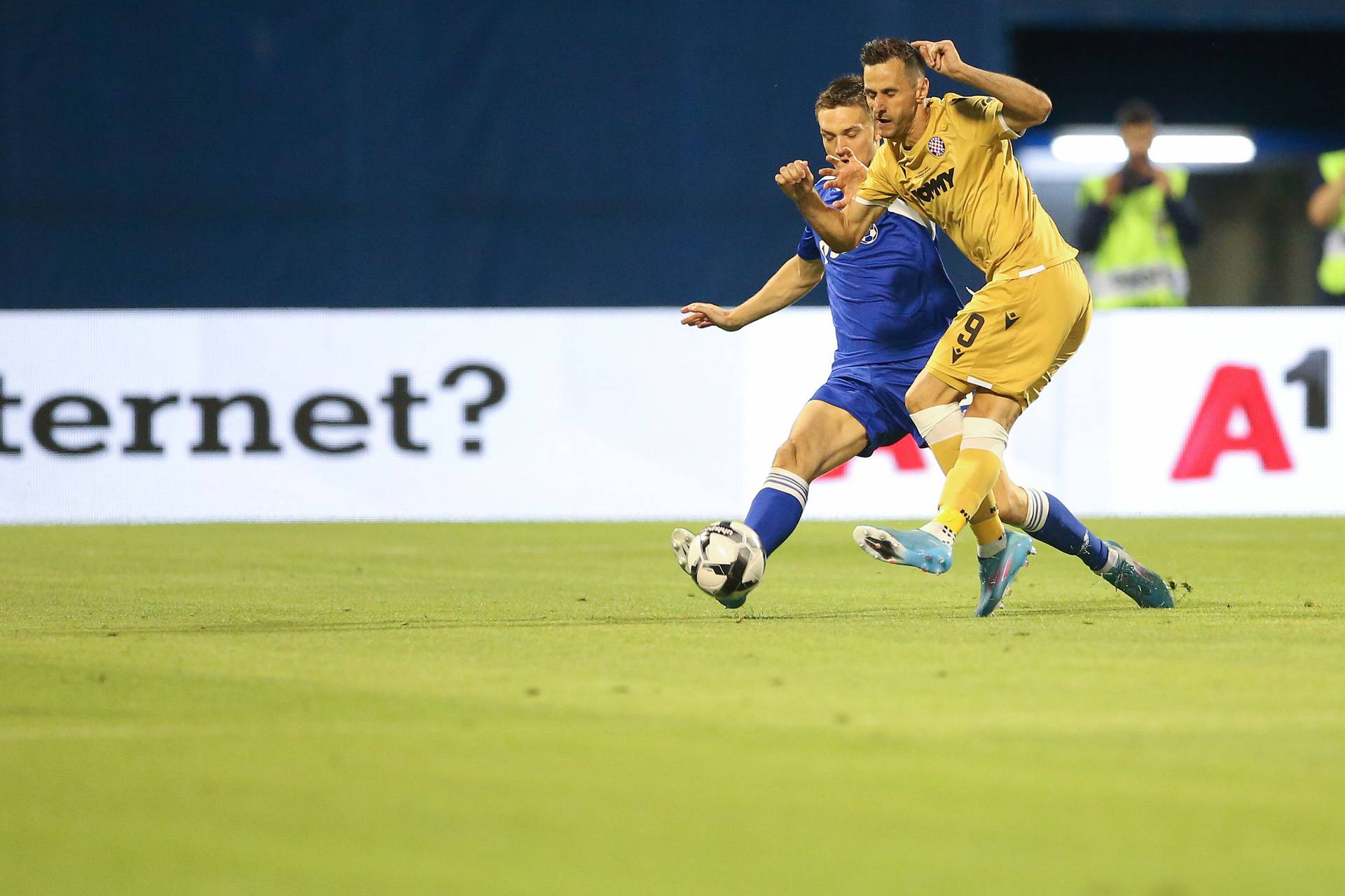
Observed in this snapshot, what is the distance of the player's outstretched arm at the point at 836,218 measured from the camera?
646 centimetres

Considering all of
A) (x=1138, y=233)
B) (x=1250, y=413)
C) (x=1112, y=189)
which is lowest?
(x=1250, y=413)

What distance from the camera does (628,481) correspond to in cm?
1294

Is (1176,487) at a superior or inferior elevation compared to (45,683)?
inferior

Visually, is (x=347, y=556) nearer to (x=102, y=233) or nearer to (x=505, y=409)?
(x=505, y=409)

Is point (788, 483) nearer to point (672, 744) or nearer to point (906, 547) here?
point (906, 547)

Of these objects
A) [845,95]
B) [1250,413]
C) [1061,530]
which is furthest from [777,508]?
[1250,413]

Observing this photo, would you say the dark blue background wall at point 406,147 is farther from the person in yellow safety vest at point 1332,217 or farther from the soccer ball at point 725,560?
the soccer ball at point 725,560

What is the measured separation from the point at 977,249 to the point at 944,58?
855mm

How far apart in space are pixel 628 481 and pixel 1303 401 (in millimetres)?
4101

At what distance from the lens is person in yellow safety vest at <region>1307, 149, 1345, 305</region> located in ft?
36.3

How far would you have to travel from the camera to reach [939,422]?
6.76 m

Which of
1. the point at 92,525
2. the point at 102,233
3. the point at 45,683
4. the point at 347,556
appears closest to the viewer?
the point at 45,683

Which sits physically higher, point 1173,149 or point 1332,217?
point 1332,217

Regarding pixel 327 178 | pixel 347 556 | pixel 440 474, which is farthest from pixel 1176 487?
pixel 327 178
